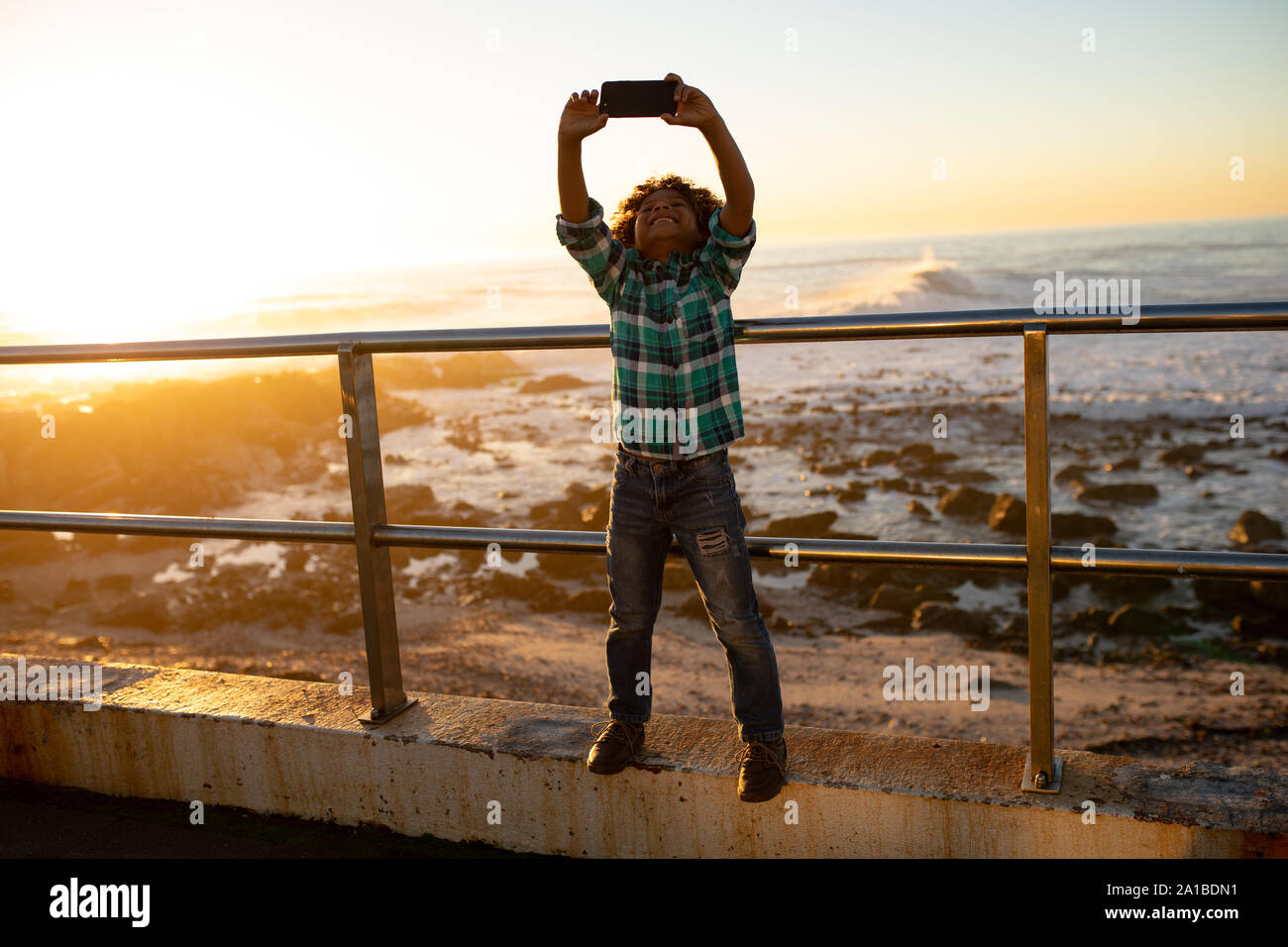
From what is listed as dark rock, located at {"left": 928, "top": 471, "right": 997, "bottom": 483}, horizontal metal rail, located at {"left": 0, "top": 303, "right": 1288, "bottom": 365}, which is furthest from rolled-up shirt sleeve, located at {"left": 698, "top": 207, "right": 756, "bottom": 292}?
dark rock, located at {"left": 928, "top": 471, "right": 997, "bottom": 483}

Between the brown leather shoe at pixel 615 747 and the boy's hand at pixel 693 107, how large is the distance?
1.29 metres

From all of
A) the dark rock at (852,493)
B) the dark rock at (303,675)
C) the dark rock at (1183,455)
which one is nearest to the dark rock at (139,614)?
the dark rock at (303,675)

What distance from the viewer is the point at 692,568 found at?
2.22 metres

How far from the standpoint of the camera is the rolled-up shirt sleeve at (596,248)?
2250mm

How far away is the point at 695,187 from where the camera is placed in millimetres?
2377

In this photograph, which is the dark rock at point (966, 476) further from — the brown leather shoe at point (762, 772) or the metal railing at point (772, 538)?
the brown leather shoe at point (762, 772)

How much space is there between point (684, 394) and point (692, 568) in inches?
14.2

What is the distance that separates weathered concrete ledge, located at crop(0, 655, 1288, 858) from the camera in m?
2.07

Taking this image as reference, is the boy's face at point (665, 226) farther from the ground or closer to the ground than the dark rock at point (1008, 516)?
farther from the ground

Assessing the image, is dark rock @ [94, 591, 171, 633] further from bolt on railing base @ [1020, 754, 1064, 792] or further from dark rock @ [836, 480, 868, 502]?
bolt on railing base @ [1020, 754, 1064, 792]

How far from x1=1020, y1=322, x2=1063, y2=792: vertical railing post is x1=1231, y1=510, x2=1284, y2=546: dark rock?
7449 millimetres

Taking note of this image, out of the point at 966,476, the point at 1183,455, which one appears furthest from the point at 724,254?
the point at 1183,455
